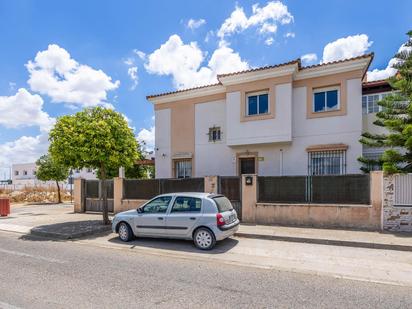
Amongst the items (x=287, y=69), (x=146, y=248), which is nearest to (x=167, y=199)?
(x=146, y=248)

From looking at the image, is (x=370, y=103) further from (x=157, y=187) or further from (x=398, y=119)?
(x=157, y=187)

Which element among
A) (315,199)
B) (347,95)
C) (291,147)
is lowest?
(315,199)

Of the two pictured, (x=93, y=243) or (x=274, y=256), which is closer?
(x=274, y=256)

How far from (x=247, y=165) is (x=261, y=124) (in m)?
2.43

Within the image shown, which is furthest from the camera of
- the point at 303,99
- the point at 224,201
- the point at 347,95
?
the point at 303,99

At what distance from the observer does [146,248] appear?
7852mm

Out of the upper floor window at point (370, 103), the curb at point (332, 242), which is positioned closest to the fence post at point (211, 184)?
the curb at point (332, 242)

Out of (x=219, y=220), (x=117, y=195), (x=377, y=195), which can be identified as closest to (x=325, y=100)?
(x=377, y=195)

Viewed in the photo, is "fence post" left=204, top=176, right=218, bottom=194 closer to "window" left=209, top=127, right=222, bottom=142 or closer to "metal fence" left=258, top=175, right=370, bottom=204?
"metal fence" left=258, top=175, right=370, bottom=204

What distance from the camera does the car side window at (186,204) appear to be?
7812 millimetres

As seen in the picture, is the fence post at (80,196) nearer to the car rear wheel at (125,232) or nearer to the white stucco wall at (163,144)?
the white stucco wall at (163,144)

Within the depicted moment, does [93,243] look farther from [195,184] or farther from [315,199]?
[315,199]

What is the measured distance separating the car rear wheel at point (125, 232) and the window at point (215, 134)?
7861 mm

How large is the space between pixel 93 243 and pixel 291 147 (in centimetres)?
970
